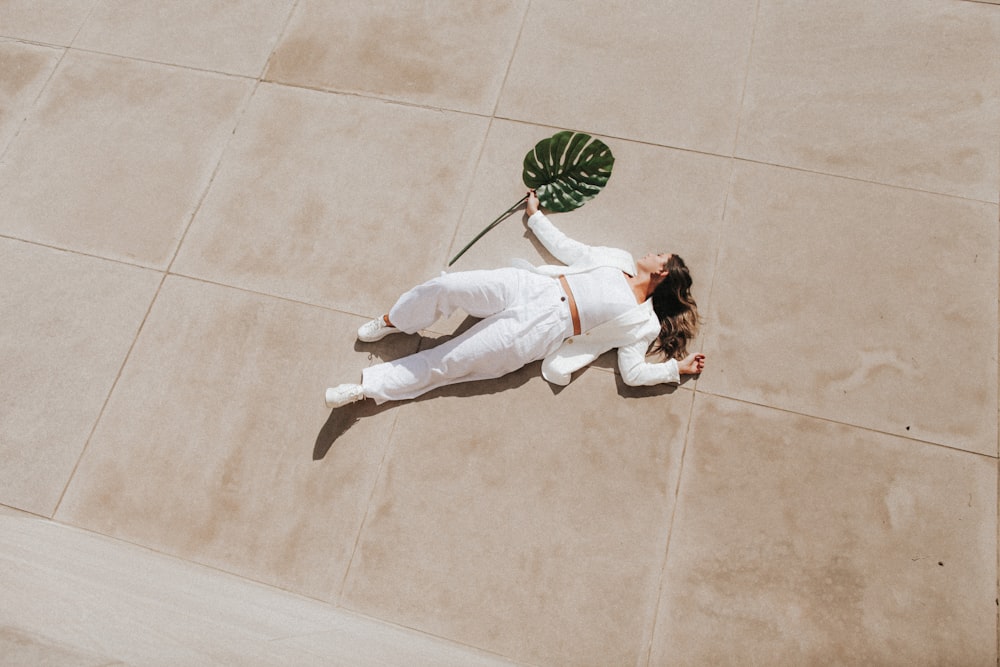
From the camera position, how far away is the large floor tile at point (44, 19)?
5.17m

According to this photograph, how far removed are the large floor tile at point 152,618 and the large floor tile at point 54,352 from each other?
286 millimetres

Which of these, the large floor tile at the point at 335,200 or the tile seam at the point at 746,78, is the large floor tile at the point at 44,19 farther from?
the tile seam at the point at 746,78

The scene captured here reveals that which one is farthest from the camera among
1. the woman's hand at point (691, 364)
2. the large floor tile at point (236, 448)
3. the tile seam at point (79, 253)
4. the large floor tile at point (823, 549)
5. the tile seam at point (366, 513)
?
the tile seam at point (79, 253)

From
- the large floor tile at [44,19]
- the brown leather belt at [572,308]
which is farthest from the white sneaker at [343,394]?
the large floor tile at [44,19]

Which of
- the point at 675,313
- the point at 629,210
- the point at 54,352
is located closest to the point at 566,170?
the point at 629,210

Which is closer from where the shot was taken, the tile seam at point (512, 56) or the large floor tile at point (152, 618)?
the large floor tile at point (152, 618)

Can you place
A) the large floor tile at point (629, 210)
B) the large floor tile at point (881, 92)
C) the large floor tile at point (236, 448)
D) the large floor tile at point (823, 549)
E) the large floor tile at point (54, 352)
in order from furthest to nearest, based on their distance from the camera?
the large floor tile at point (881, 92) → the large floor tile at point (629, 210) → the large floor tile at point (54, 352) → the large floor tile at point (236, 448) → the large floor tile at point (823, 549)

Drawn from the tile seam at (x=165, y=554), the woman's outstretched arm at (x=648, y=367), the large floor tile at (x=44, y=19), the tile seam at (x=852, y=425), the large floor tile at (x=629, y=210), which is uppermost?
the large floor tile at (x=44, y=19)

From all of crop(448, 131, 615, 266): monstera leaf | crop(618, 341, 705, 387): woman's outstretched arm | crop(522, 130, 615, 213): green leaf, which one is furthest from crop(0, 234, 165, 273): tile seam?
crop(618, 341, 705, 387): woman's outstretched arm

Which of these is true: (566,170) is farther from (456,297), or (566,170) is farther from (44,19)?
(44,19)

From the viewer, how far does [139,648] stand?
245 cm

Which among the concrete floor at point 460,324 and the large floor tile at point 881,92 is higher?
the large floor tile at point 881,92

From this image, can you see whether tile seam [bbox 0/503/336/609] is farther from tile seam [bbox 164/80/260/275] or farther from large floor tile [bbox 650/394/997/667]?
large floor tile [bbox 650/394/997/667]

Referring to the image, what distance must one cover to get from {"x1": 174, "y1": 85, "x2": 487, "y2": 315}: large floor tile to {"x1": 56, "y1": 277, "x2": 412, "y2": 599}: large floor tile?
0.24 m
